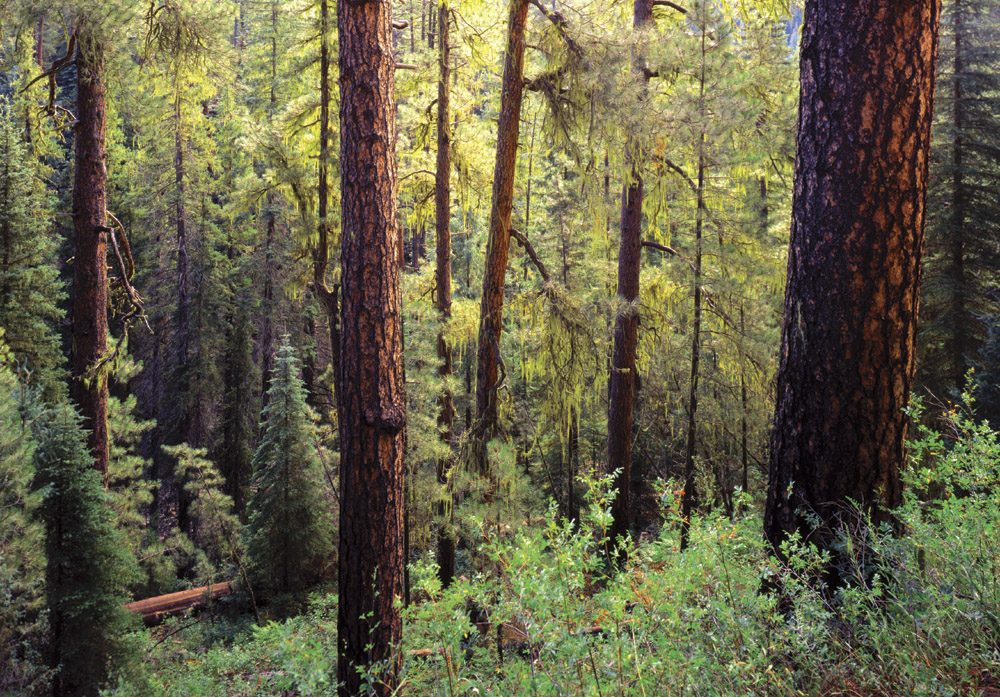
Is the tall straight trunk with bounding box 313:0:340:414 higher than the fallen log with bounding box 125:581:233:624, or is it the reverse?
the tall straight trunk with bounding box 313:0:340:414

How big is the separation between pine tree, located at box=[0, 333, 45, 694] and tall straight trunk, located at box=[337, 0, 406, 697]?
743 centimetres

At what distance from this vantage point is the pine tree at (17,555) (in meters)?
9.75

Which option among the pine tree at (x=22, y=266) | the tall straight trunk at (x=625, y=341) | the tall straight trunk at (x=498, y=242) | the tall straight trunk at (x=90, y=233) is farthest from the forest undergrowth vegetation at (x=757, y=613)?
the pine tree at (x=22, y=266)

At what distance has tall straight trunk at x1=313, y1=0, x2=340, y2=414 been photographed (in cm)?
1032

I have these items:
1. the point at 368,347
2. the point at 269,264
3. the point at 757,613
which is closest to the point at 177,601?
the point at 269,264

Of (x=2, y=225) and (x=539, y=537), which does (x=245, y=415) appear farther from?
(x=539, y=537)

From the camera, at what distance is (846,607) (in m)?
2.24

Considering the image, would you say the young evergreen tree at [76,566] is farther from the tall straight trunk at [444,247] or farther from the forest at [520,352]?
the tall straight trunk at [444,247]

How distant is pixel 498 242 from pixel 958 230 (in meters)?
12.9

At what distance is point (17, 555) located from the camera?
1043 cm

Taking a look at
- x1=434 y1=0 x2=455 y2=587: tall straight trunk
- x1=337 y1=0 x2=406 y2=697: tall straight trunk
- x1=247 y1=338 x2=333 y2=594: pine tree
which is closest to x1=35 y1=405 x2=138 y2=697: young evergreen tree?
x1=434 y1=0 x2=455 y2=587: tall straight trunk

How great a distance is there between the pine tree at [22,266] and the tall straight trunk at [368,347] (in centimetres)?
1565

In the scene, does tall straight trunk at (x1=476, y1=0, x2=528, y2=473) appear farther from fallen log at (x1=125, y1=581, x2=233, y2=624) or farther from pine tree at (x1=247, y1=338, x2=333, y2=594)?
fallen log at (x1=125, y1=581, x2=233, y2=624)

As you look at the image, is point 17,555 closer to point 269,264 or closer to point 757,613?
point 757,613
